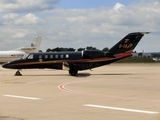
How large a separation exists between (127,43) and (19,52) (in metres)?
40.4

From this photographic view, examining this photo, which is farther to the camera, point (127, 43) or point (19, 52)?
point (19, 52)

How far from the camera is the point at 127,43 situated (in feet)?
102

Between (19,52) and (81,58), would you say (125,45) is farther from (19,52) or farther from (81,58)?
(19,52)

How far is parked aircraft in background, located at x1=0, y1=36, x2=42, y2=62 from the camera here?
6581 cm

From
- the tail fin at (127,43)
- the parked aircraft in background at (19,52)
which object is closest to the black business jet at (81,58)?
the tail fin at (127,43)

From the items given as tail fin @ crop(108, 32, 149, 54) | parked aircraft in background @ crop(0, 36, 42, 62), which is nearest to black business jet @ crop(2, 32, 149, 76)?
tail fin @ crop(108, 32, 149, 54)

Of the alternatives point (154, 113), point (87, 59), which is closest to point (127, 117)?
point (154, 113)

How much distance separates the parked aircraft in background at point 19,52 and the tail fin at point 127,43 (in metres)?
38.3

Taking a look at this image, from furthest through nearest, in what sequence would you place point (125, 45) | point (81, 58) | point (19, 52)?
point (19, 52) → point (125, 45) → point (81, 58)

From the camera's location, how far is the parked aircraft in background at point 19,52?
216ft

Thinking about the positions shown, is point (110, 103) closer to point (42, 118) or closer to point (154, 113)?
point (154, 113)

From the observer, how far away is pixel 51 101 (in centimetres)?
1331

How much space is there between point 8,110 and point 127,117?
4.46m

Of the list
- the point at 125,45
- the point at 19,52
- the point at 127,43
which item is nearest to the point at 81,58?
the point at 125,45
